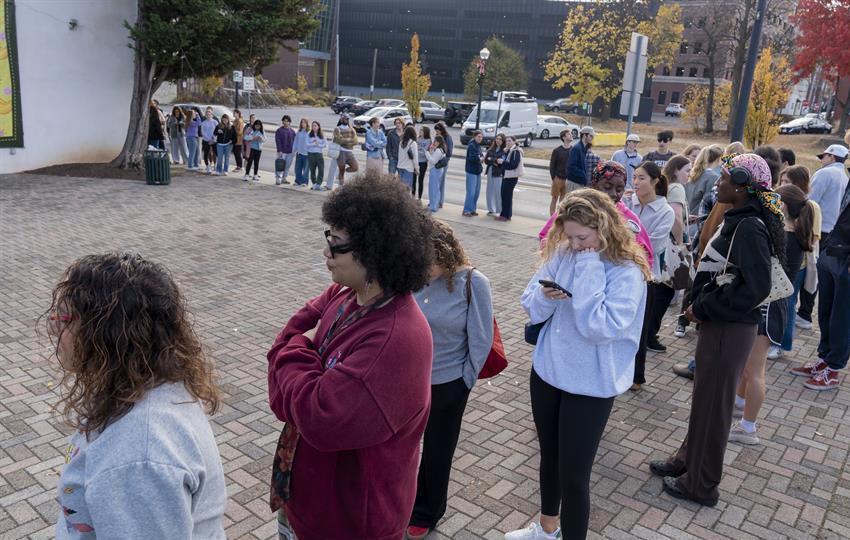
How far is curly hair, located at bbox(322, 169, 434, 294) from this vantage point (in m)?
2.04

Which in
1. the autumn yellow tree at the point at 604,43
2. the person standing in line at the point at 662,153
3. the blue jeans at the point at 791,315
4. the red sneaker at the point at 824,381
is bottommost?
the red sneaker at the point at 824,381

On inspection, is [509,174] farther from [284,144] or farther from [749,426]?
[749,426]

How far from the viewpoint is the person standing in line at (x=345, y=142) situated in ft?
49.3

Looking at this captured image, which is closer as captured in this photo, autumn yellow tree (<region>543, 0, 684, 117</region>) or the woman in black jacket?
the woman in black jacket

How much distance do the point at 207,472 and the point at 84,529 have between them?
33 cm

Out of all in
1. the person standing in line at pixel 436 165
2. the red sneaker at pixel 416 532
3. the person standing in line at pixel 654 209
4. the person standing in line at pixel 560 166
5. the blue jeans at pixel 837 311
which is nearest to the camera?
the red sneaker at pixel 416 532

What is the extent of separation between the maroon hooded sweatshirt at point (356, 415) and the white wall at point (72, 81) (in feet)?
55.7

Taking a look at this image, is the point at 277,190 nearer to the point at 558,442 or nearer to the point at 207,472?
the point at 558,442

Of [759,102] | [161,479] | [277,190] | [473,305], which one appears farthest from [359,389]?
[759,102]

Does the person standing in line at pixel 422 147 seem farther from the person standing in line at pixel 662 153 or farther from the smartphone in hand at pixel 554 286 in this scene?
the smartphone in hand at pixel 554 286

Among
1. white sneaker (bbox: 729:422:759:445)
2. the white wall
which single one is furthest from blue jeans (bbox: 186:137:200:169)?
white sneaker (bbox: 729:422:759:445)

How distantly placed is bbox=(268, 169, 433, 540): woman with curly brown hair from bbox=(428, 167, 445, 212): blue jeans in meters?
11.6

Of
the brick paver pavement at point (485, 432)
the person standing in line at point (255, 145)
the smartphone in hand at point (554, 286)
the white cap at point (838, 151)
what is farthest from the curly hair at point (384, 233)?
the person standing in line at point (255, 145)

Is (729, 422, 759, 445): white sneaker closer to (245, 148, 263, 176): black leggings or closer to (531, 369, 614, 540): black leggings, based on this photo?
(531, 369, 614, 540): black leggings
